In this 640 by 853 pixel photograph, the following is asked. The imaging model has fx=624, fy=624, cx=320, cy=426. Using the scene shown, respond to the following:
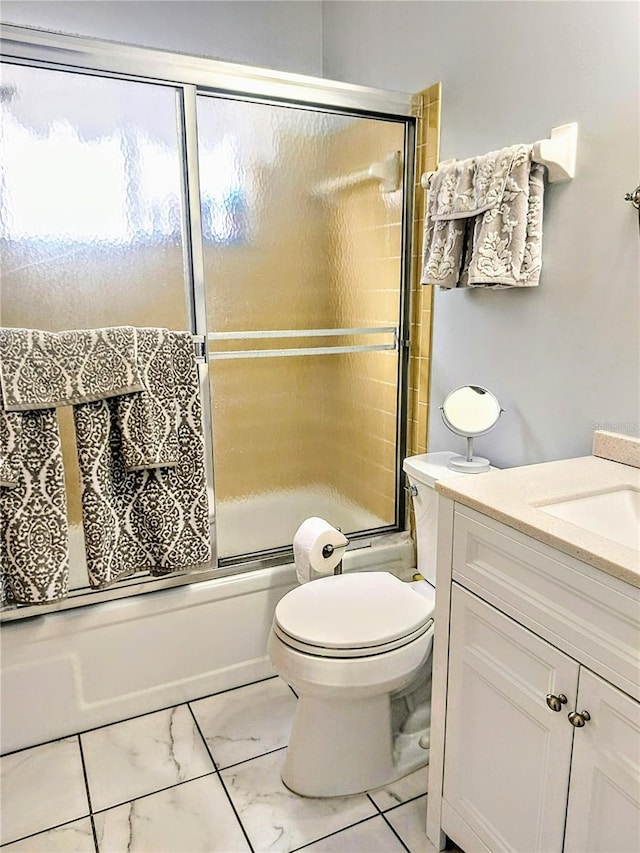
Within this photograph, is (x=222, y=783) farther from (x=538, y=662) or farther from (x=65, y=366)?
(x=65, y=366)

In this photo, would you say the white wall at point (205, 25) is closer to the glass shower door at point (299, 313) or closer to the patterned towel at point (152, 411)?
the glass shower door at point (299, 313)

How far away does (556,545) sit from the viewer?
1.03m

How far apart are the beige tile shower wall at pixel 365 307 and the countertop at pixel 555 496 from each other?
847 millimetres

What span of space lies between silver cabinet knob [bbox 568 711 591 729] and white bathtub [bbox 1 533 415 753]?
115 cm

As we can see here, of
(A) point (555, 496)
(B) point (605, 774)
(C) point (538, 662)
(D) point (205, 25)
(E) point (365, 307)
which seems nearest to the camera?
(B) point (605, 774)

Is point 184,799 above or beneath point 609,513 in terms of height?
beneath

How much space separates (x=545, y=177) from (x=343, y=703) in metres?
1.43

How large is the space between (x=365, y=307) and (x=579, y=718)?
1445 mm

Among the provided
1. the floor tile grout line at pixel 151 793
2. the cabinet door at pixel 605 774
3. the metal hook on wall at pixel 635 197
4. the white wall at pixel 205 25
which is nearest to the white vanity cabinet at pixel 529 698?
the cabinet door at pixel 605 774

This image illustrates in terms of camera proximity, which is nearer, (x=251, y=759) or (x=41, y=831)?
(x=41, y=831)

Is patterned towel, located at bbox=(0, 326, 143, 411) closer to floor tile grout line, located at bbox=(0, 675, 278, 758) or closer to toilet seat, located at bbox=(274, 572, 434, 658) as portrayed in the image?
toilet seat, located at bbox=(274, 572, 434, 658)

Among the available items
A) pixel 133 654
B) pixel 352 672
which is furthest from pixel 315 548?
pixel 133 654

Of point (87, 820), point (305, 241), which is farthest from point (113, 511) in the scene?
point (305, 241)

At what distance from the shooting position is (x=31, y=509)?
1567 mm
